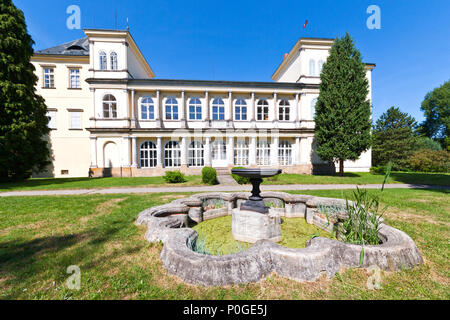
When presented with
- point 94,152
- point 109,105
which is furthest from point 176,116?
point 94,152

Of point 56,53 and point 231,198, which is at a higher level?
point 56,53

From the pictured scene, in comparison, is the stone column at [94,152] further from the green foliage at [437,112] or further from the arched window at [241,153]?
the green foliage at [437,112]

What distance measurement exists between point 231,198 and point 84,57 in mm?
26074

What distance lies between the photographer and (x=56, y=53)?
68.7ft

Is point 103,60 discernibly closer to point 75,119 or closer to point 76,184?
point 75,119

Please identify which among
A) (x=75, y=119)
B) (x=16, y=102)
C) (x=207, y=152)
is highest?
(x=75, y=119)

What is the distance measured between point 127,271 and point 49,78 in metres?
28.9

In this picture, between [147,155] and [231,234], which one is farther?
[147,155]

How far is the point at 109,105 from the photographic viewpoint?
1888 cm

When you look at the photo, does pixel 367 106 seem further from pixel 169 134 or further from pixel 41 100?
pixel 41 100

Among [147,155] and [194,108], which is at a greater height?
[194,108]

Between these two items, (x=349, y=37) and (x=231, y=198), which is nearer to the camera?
(x=231, y=198)

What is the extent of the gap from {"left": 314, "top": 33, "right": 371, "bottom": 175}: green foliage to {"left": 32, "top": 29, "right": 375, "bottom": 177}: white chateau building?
3491 millimetres
